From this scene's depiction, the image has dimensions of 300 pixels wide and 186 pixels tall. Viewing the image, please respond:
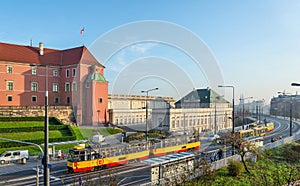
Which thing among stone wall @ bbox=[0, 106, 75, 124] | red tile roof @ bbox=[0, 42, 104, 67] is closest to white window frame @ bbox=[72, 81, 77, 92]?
stone wall @ bbox=[0, 106, 75, 124]

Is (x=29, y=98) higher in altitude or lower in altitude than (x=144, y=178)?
higher

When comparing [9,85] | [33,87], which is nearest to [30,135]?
[9,85]

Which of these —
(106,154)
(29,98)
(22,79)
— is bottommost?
(106,154)

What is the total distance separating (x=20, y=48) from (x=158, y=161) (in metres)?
45.3

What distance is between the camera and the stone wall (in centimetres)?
3847

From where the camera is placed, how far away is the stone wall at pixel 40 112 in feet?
126

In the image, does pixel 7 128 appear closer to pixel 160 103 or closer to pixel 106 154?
pixel 106 154

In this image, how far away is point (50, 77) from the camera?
50750 millimetres

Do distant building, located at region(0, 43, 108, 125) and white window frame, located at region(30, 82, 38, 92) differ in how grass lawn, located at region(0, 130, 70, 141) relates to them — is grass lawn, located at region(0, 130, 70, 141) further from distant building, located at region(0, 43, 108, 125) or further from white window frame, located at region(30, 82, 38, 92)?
white window frame, located at region(30, 82, 38, 92)

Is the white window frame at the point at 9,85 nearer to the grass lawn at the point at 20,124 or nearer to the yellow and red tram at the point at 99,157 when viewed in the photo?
the grass lawn at the point at 20,124

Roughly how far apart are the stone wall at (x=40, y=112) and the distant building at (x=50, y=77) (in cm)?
84

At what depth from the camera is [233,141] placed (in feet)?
71.8

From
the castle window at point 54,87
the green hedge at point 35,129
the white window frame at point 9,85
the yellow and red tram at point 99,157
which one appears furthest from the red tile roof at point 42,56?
the yellow and red tram at point 99,157

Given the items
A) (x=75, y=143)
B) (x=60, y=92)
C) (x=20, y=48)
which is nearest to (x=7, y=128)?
(x=75, y=143)
